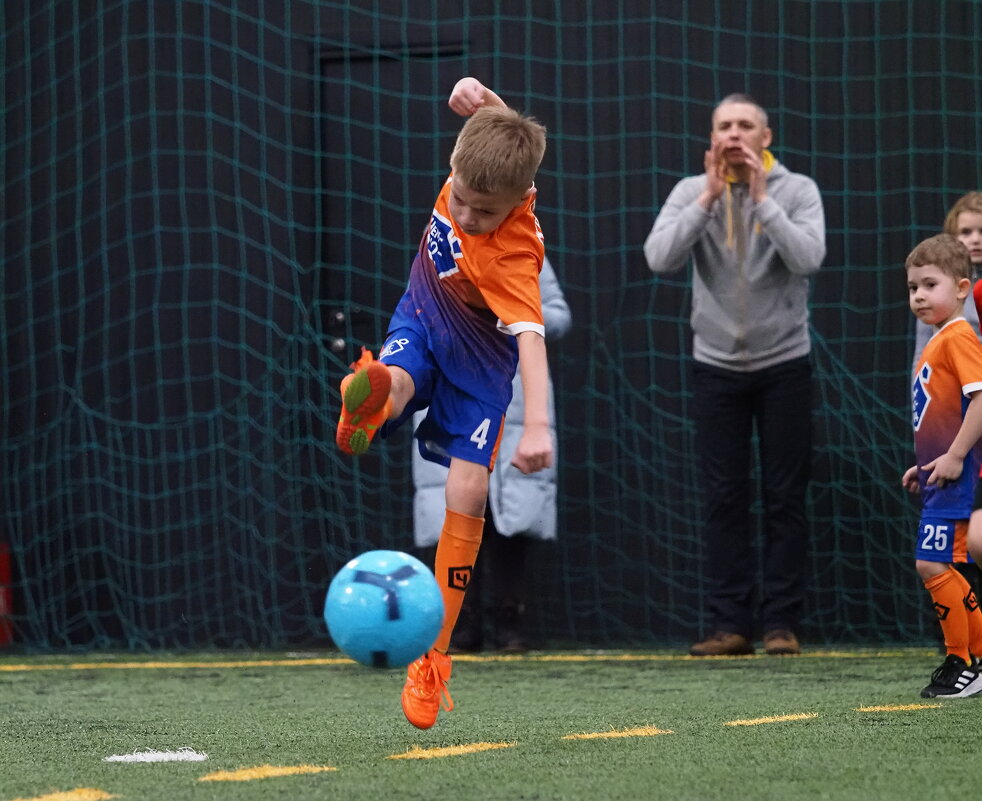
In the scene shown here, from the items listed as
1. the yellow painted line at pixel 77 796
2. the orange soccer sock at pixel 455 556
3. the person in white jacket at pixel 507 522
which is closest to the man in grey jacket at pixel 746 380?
the person in white jacket at pixel 507 522

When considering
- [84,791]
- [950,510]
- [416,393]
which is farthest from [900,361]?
[84,791]

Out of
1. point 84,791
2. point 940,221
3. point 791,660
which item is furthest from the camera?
point 940,221

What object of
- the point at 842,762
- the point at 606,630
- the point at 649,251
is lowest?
the point at 606,630

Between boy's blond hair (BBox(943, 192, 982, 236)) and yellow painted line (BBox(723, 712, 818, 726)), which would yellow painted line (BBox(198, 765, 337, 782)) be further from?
boy's blond hair (BBox(943, 192, 982, 236))

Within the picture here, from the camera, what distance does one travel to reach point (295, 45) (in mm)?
6754

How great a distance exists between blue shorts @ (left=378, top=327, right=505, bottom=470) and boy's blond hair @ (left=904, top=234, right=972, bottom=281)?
128 cm

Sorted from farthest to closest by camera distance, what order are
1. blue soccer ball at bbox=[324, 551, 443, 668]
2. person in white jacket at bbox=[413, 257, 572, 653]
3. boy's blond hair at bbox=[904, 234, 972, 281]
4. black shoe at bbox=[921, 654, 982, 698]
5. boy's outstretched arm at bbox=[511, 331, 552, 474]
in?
person in white jacket at bbox=[413, 257, 572, 653]
boy's blond hair at bbox=[904, 234, 972, 281]
black shoe at bbox=[921, 654, 982, 698]
boy's outstretched arm at bbox=[511, 331, 552, 474]
blue soccer ball at bbox=[324, 551, 443, 668]

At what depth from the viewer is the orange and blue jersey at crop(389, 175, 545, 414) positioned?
3.46 metres

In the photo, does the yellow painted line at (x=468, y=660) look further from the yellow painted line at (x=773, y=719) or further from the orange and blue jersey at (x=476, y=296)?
the orange and blue jersey at (x=476, y=296)

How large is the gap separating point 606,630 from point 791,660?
4.40 feet

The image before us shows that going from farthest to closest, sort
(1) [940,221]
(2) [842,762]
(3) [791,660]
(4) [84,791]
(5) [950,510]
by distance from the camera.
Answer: (1) [940,221] < (3) [791,660] < (5) [950,510] < (2) [842,762] < (4) [84,791]

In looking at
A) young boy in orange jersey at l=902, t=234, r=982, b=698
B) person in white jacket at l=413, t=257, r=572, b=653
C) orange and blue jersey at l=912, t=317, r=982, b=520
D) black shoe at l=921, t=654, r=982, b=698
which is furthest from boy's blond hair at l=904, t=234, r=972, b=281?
person in white jacket at l=413, t=257, r=572, b=653

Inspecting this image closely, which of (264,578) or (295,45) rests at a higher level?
(295,45)

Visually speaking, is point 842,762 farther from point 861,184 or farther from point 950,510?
point 861,184
